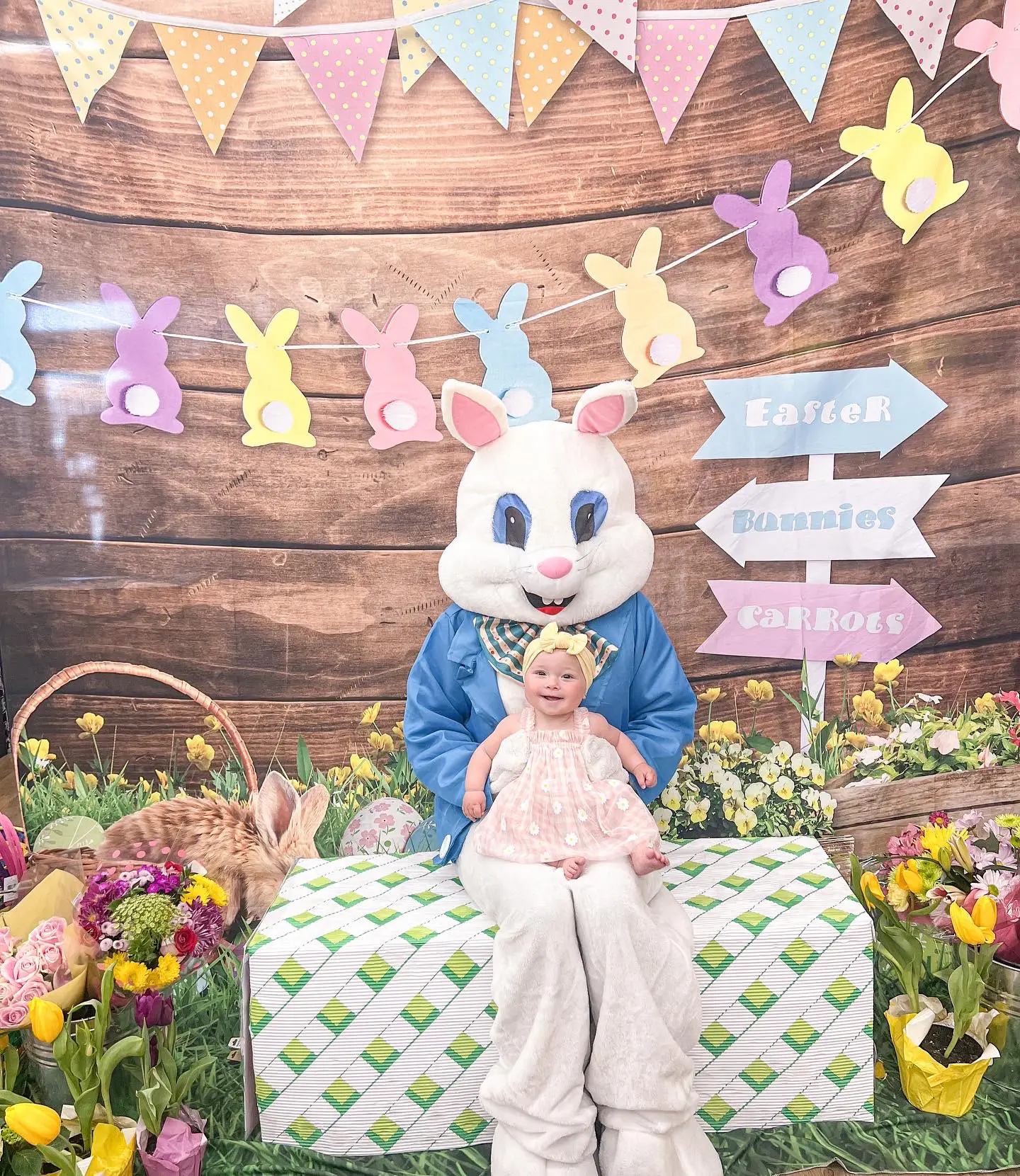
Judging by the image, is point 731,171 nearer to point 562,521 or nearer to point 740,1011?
point 562,521

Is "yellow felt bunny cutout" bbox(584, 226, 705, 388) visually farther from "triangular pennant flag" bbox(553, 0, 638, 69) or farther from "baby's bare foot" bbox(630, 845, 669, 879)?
"baby's bare foot" bbox(630, 845, 669, 879)

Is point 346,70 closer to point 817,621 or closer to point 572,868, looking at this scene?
point 817,621

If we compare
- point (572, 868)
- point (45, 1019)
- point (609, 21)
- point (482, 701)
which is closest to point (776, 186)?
point (609, 21)

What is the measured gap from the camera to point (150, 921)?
174 centimetres

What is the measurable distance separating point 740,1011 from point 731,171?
5.90 ft

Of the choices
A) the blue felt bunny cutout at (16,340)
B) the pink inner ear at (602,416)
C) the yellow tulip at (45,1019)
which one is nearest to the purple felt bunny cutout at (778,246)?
A: the pink inner ear at (602,416)

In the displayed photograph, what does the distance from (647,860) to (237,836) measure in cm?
123

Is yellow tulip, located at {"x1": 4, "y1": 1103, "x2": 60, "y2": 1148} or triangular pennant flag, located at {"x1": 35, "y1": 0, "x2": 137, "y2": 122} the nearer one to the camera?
yellow tulip, located at {"x1": 4, "y1": 1103, "x2": 60, "y2": 1148}

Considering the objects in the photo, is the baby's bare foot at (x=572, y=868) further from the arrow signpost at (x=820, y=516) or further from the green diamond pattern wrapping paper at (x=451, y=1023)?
the arrow signpost at (x=820, y=516)

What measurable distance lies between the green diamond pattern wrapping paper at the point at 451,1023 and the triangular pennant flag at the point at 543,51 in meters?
1.80

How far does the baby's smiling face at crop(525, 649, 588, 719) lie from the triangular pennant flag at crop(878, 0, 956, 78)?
1.58 metres

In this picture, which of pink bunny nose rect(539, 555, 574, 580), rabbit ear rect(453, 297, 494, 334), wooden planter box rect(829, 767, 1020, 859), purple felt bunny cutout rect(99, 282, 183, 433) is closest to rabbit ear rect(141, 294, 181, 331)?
purple felt bunny cutout rect(99, 282, 183, 433)

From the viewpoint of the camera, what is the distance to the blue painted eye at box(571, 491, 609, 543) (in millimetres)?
1959

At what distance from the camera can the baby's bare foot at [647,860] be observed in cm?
176
